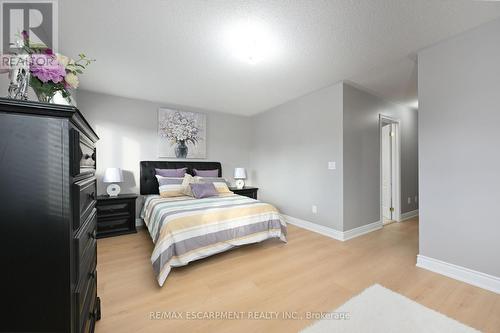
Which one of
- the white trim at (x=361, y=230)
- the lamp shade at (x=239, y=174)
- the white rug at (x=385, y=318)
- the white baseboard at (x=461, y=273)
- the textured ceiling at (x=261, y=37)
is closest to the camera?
the white rug at (x=385, y=318)

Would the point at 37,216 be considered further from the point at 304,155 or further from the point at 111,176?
the point at 304,155

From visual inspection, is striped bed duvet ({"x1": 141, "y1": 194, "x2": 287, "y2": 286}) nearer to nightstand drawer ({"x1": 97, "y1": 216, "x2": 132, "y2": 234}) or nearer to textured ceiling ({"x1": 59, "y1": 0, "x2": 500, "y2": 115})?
nightstand drawer ({"x1": 97, "y1": 216, "x2": 132, "y2": 234})

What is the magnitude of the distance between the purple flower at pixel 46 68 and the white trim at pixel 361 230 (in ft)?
11.6

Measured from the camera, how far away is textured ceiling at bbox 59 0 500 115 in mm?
1657

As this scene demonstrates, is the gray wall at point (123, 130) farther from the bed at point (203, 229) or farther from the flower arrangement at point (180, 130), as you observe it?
the bed at point (203, 229)

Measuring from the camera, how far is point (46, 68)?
2.93 feet

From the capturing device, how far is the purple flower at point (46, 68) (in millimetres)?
883

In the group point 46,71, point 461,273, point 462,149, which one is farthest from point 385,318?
point 46,71

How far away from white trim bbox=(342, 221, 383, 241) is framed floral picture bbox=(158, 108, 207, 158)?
3193mm

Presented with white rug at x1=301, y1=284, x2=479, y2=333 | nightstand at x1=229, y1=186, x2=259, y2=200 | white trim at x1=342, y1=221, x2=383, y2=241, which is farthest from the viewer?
nightstand at x1=229, y1=186, x2=259, y2=200

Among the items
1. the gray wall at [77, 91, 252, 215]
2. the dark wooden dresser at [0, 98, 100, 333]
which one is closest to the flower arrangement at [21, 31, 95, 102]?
the dark wooden dresser at [0, 98, 100, 333]

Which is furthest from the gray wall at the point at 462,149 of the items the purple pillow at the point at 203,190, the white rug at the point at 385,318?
the purple pillow at the point at 203,190

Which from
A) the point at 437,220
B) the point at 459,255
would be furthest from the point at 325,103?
the point at 459,255

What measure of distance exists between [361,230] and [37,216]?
3.83 m
